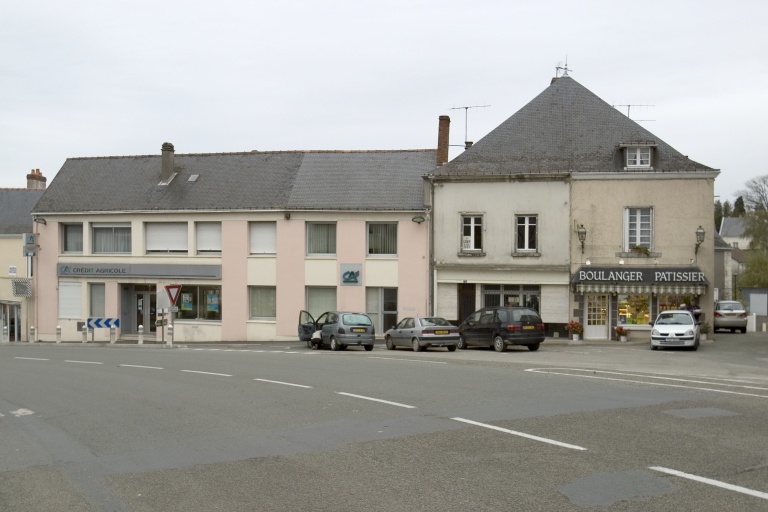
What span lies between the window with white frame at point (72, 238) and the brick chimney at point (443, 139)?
19130mm

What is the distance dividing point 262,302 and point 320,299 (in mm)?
2969

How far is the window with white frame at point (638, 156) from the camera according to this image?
114ft

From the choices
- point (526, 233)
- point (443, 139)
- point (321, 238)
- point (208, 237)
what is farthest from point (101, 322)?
point (526, 233)

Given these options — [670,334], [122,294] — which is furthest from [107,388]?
[122,294]

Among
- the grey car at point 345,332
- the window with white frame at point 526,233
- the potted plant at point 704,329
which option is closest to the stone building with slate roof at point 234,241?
the window with white frame at point 526,233

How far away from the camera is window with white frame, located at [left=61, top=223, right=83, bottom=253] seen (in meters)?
43.0

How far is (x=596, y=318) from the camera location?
35562 millimetres

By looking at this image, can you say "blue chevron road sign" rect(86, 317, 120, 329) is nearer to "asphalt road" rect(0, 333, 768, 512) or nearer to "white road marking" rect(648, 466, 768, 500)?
"asphalt road" rect(0, 333, 768, 512)

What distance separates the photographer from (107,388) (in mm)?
16938

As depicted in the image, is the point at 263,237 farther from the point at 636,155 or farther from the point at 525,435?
the point at 525,435

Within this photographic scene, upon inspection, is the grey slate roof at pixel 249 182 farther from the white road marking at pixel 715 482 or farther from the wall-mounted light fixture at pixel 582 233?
the white road marking at pixel 715 482

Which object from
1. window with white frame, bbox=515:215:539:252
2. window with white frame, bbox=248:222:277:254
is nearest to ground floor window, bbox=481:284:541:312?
window with white frame, bbox=515:215:539:252

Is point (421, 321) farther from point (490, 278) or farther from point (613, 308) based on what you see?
point (613, 308)

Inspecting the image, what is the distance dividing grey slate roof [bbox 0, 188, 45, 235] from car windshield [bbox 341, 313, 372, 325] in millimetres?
23484
